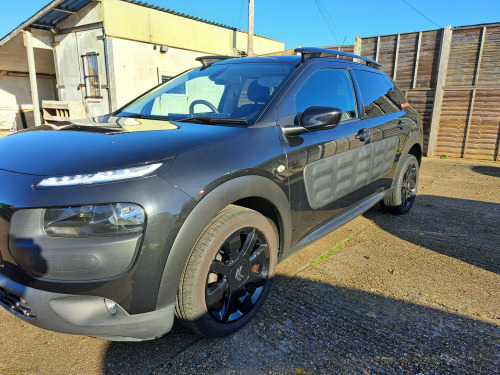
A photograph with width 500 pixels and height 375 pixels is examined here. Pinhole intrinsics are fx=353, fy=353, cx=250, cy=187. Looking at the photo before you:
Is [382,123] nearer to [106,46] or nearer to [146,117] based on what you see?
[146,117]

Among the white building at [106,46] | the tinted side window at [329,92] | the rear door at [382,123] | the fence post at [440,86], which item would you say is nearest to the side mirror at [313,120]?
the tinted side window at [329,92]

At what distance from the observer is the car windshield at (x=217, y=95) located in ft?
8.00

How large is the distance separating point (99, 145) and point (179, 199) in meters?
0.54

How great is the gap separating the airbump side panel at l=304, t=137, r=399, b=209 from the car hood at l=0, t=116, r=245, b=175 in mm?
735

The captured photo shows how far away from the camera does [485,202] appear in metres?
5.25

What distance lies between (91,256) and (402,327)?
6.31ft

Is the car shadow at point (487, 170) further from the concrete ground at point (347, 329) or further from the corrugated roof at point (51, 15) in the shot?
the corrugated roof at point (51, 15)

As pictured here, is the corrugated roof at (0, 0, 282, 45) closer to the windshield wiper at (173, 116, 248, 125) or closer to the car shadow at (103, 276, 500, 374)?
the windshield wiper at (173, 116, 248, 125)

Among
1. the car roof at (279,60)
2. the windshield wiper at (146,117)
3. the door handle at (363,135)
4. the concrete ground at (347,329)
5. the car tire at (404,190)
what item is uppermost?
the car roof at (279,60)

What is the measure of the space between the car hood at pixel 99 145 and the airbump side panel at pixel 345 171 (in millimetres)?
735

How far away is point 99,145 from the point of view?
182 centimetres

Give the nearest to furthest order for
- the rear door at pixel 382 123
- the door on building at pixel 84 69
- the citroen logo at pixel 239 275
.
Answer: the citroen logo at pixel 239 275, the rear door at pixel 382 123, the door on building at pixel 84 69

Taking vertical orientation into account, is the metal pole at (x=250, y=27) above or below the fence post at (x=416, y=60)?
above

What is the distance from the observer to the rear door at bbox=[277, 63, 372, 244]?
242cm
